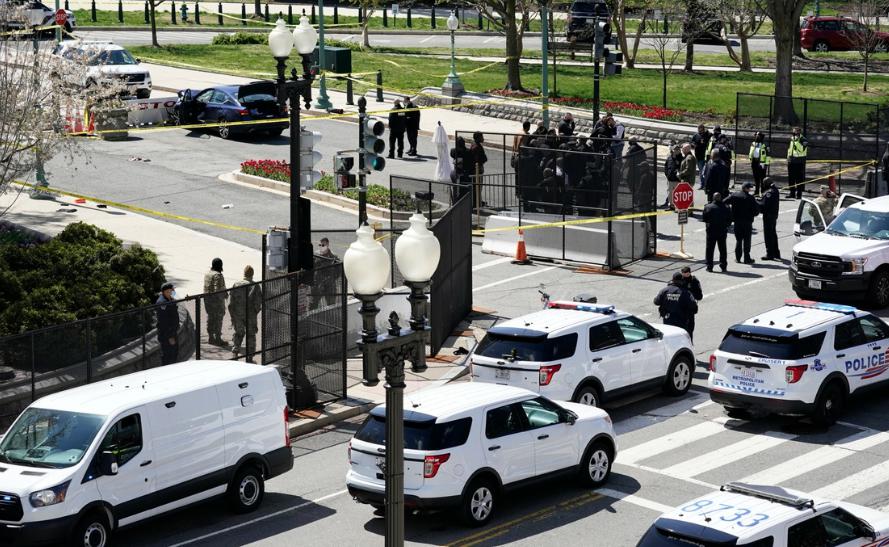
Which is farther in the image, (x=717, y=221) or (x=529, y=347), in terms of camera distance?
(x=717, y=221)

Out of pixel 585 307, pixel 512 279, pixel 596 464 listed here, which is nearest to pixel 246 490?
pixel 596 464

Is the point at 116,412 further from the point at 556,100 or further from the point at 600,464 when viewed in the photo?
the point at 556,100

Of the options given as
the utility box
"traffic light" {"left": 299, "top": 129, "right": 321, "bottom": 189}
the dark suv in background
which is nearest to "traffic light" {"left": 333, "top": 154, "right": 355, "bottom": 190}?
"traffic light" {"left": 299, "top": 129, "right": 321, "bottom": 189}

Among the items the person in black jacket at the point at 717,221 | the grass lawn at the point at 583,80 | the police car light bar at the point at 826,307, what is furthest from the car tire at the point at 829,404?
the grass lawn at the point at 583,80

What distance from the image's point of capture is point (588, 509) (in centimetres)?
1773

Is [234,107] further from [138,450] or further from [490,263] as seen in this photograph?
[138,450]

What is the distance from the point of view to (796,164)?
36.5 m

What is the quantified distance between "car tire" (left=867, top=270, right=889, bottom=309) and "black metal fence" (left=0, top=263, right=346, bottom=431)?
10256 millimetres

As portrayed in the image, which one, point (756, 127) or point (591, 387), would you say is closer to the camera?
point (591, 387)

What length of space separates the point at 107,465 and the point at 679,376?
31.2 ft

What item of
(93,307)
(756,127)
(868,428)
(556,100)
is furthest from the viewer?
(556,100)

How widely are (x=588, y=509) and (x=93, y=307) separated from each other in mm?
8859

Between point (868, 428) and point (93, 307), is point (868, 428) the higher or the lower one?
the lower one

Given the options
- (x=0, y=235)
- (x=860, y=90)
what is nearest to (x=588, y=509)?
(x=0, y=235)
